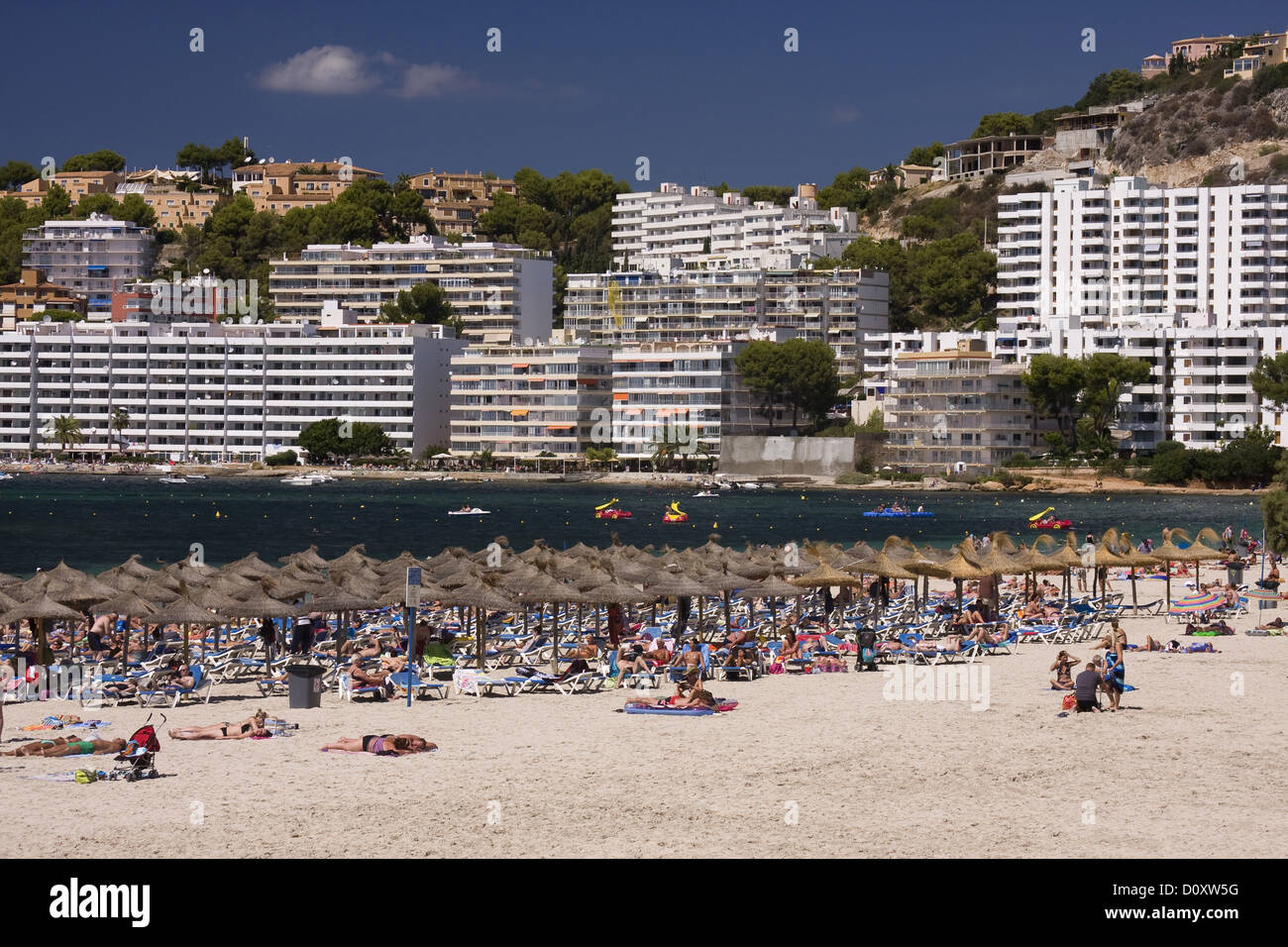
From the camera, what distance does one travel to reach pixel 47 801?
56.1 feet

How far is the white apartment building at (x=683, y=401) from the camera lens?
143 meters

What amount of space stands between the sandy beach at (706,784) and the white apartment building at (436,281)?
490ft

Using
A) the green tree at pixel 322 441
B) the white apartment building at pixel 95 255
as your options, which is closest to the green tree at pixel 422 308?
the green tree at pixel 322 441

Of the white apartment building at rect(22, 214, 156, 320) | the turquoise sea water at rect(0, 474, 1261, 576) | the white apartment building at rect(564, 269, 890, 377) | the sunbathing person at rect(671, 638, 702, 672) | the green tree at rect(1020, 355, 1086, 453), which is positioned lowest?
the turquoise sea water at rect(0, 474, 1261, 576)

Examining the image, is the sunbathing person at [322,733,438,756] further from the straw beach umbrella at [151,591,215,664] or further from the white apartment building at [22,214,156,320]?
the white apartment building at [22,214,156,320]

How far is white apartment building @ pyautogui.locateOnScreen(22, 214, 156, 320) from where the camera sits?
19362cm

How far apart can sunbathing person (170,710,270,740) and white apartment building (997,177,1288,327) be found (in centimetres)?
12492

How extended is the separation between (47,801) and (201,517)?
7936 cm

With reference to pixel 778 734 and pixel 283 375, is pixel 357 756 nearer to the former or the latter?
pixel 778 734

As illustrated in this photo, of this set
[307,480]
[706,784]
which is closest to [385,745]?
[706,784]

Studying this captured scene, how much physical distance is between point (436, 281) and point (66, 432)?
4036 cm

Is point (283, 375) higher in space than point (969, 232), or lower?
lower

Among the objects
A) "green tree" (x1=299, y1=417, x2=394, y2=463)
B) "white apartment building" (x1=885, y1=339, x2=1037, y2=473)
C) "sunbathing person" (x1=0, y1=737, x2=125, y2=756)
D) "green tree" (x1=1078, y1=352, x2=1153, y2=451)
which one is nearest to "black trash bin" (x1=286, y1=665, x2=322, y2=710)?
"sunbathing person" (x1=0, y1=737, x2=125, y2=756)
